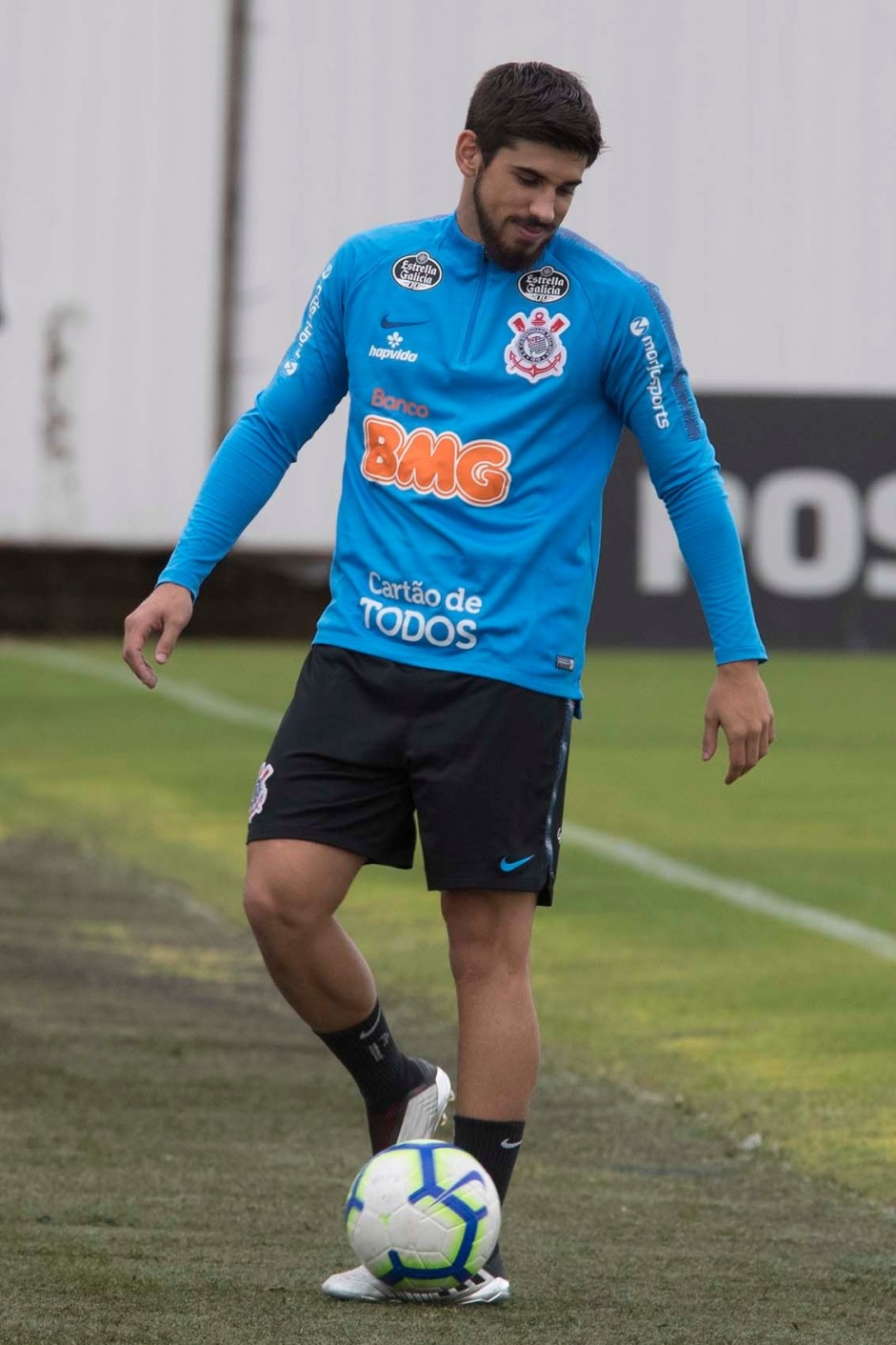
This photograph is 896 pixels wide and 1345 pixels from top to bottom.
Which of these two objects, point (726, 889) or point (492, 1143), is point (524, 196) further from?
point (726, 889)

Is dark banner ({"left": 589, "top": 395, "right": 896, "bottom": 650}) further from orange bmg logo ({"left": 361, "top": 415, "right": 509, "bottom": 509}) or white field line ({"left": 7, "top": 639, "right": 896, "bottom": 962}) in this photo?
orange bmg logo ({"left": 361, "top": 415, "right": 509, "bottom": 509})

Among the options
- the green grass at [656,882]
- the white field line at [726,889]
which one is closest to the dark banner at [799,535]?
the green grass at [656,882]

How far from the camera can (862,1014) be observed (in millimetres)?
7051

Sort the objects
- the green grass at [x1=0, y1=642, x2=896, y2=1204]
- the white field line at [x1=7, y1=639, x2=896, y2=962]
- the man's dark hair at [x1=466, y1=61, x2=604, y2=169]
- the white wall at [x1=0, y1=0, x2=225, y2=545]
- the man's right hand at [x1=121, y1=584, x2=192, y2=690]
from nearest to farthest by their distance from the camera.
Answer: the man's dark hair at [x1=466, y1=61, x2=604, y2=169], the man's right hand at [x1=121, y1=584, x2=192, y2=690], the green grass at [x1=0, y1=642, x2=896, y2=1204], the white field line at [x1=7, y1=639, x2=896, y2=962], the white wall at [x1=0, y1=0, x2=225, y2=545]

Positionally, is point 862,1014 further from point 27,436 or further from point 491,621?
point 27,436

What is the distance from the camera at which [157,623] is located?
4.34 m

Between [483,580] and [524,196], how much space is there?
62cm

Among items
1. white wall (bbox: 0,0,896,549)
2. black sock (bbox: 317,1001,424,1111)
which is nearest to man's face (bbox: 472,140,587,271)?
black sock (bbox: 317,1001,424,1111)

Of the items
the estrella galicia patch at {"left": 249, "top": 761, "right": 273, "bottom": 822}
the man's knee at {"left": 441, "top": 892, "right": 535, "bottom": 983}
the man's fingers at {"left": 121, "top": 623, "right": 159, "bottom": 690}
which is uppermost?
the man's fingers at {"left": 121, "top": 623, "right": 159, "bottom": 690}

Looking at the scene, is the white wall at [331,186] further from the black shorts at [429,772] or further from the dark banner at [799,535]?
the black shorts at [429,772]

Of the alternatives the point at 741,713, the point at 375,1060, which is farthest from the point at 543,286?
the point at 375,1060

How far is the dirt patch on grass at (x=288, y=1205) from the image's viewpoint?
158 inches

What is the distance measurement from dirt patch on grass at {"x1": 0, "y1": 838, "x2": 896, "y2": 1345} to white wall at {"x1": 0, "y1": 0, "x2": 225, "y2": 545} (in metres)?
15.1

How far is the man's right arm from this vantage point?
4.41m
